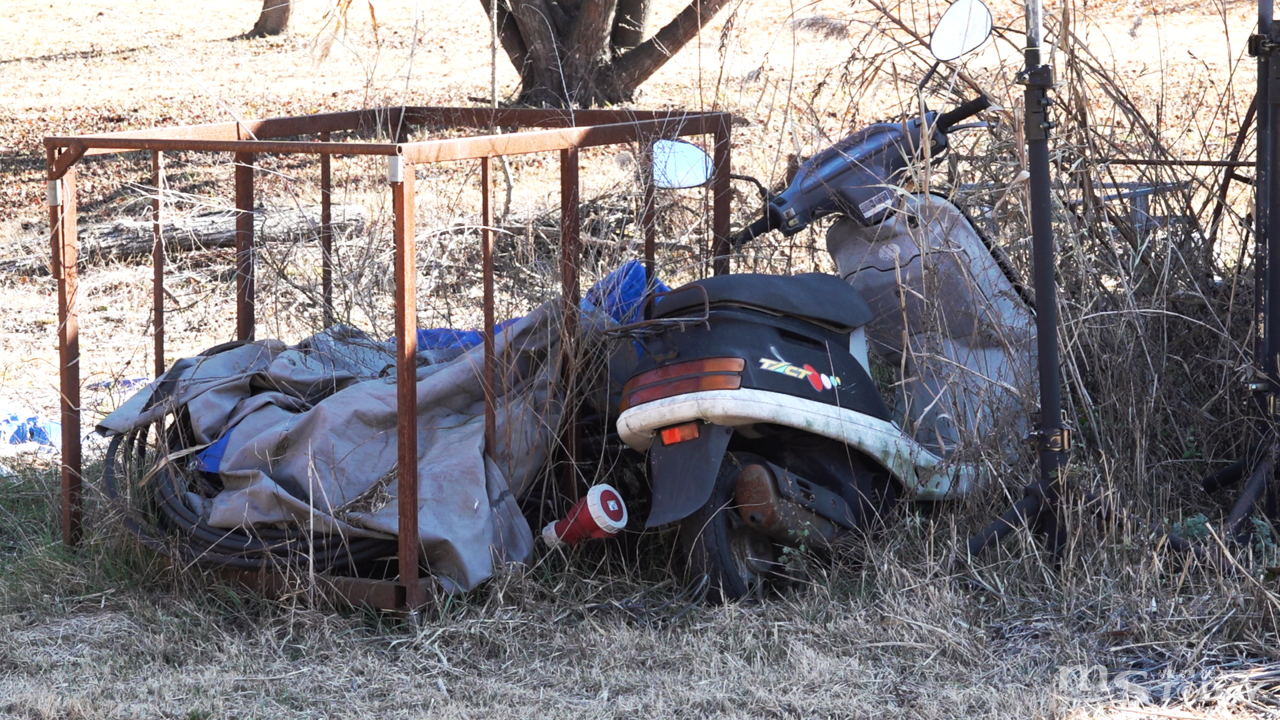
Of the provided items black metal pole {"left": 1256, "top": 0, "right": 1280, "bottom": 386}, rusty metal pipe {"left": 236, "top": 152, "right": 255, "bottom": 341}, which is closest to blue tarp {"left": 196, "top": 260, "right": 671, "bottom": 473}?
rusty metal pipe {"left": 236, "top": 152, "right": 255, "bottom": 341}

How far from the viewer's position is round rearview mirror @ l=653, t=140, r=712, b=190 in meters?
3.90

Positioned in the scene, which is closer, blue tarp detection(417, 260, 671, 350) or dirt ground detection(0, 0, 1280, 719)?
dirt ground detection(0, 0, 1280, 719)

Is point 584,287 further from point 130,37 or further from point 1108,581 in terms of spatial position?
point 130,37

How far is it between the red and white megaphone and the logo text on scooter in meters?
0.58

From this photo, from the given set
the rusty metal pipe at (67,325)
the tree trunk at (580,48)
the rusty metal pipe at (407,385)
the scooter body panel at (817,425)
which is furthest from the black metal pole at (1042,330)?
the tree trunk at (580,48)

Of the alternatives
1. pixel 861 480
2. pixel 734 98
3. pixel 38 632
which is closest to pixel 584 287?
pixel 861 480

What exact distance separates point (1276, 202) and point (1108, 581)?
121 centimetres

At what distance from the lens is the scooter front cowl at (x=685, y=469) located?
3.29 metres

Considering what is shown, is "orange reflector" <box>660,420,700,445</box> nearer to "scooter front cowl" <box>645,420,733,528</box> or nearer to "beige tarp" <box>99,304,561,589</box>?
"scooter front cowl" <box>645,420,733,528</box>

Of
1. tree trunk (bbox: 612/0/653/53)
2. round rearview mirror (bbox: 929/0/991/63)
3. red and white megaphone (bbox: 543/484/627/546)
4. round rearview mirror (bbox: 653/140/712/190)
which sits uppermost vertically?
tree trunk (bbox: 612/0/653/53)

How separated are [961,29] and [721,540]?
1522 mm

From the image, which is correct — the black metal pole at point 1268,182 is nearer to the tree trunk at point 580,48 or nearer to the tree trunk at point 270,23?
the tree trunk at point 580,48

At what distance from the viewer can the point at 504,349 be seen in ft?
12.2

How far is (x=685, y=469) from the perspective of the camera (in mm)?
3355
